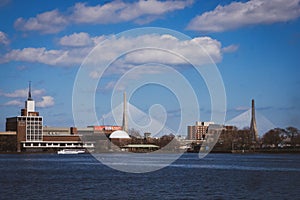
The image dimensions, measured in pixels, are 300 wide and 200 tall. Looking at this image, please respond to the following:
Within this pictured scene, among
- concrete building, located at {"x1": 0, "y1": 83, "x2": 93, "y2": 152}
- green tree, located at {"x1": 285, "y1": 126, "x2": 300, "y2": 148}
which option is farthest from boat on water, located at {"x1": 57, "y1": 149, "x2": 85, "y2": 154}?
green tree, located at {"x1": 285, "y1": 126, "x2": 300, "y2": 148}

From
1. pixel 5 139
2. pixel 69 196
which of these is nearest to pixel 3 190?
pixel 69 196

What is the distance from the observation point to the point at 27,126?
175 metres

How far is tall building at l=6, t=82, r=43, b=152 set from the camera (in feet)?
566

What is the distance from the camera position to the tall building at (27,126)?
172625 millimetres

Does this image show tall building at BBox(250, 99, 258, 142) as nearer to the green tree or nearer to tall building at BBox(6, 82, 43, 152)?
the green tree

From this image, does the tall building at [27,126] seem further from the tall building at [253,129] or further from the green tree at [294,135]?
the green tree at [294,135]

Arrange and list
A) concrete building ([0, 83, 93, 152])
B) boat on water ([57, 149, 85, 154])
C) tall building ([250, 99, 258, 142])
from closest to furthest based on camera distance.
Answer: boat on water ([57, 149, 85, 154])
concrete building ([0, 83, 93, 152])
tall building ([250, 99, 258, 142])

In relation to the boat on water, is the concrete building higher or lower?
higher

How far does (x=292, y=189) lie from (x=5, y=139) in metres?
144

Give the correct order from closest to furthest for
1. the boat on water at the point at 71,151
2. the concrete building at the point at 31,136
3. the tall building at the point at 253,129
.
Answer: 1. the boat on water at the point at 71,151
2. the concrete building at the point at 31,136
3. the tall building at the point at 253,129

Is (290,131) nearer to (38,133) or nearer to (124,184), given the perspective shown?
(38,133)

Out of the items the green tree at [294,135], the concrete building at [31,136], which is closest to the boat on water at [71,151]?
the concrete building at [31,136]

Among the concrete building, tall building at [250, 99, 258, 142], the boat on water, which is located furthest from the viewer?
tall building at [250, 99, 258, 142]

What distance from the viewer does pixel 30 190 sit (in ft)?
127
